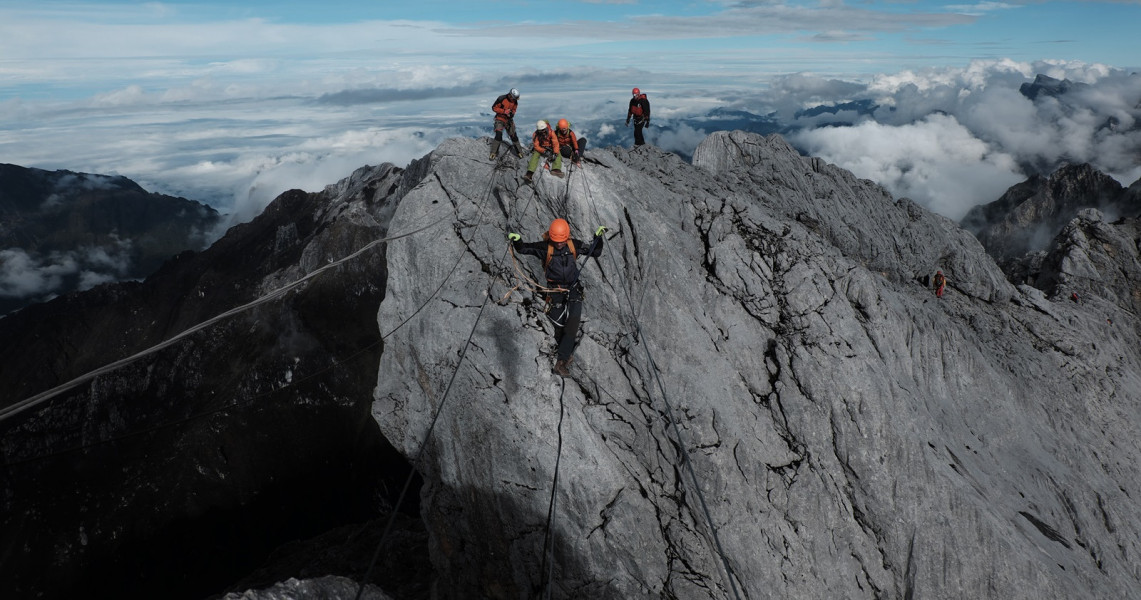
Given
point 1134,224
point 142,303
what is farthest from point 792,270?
point 142,303

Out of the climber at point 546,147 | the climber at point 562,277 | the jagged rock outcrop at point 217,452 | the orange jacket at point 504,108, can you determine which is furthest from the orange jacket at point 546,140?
the jagged rock outcrop at point 217,452

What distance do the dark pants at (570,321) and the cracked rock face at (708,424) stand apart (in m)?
0.91

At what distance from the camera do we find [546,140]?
2078 centimetres

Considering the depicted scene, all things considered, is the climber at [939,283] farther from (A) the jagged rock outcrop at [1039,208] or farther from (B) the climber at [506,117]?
(A) the jagged rock outcrop at [1039,208]

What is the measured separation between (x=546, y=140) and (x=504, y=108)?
3.36 m

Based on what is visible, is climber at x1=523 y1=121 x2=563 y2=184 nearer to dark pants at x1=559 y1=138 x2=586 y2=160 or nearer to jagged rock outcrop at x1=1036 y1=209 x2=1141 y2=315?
dark pants at x1=559 y1=138 x2=586 y2=160

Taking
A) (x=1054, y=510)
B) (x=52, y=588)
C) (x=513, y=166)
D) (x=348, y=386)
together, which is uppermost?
(x=513, y=166)

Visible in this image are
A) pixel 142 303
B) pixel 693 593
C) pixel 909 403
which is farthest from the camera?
pixel 142 303

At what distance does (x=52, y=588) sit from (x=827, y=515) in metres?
95.0

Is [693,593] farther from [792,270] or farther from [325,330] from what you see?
[325,330]

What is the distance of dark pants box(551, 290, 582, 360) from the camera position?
16141 mm

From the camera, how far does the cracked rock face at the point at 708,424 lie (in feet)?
53.5

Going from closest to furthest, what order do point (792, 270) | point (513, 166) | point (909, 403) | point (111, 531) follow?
point (909, 403)
point (792, 270)
point (513, 166)
point (111, 531)

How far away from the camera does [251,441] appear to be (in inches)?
3041
